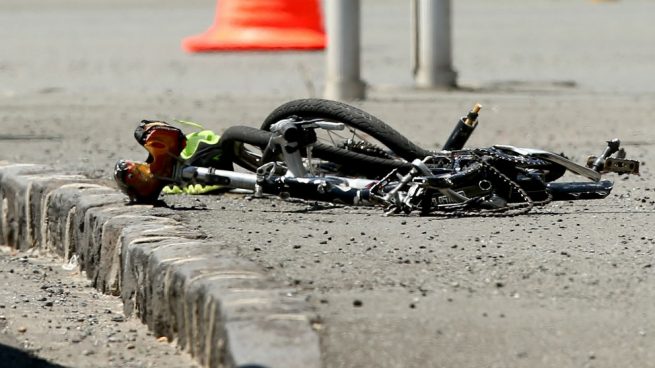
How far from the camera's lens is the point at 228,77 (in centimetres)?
1498

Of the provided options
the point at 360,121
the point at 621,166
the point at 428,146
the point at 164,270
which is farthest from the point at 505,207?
the point at 428,146

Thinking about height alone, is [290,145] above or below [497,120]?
above

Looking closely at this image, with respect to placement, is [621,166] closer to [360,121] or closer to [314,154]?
[360,121]

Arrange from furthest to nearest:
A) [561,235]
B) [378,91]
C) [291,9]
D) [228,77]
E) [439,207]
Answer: [291,9] < [228,77] < [378,91] < [439,207] < [561,235]

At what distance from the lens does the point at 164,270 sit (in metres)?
5.44

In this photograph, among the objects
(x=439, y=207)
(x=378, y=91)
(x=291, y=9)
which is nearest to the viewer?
(x=439, y=207)

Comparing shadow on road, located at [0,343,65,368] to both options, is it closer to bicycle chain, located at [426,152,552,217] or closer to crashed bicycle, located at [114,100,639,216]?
crashed bicycle, located at [114,100,639,216]

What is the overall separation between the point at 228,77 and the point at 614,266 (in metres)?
9.95

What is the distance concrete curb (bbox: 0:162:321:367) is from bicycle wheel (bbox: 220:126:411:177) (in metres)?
0.56

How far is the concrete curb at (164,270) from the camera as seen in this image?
444 centimetres

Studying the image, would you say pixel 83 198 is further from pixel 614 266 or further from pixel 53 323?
pixel 614 266

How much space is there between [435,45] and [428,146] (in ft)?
13.5

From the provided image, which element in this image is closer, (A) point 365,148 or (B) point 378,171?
(B) point 378,171

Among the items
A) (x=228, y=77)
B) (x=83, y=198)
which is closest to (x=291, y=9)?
(x=228, y=77)
